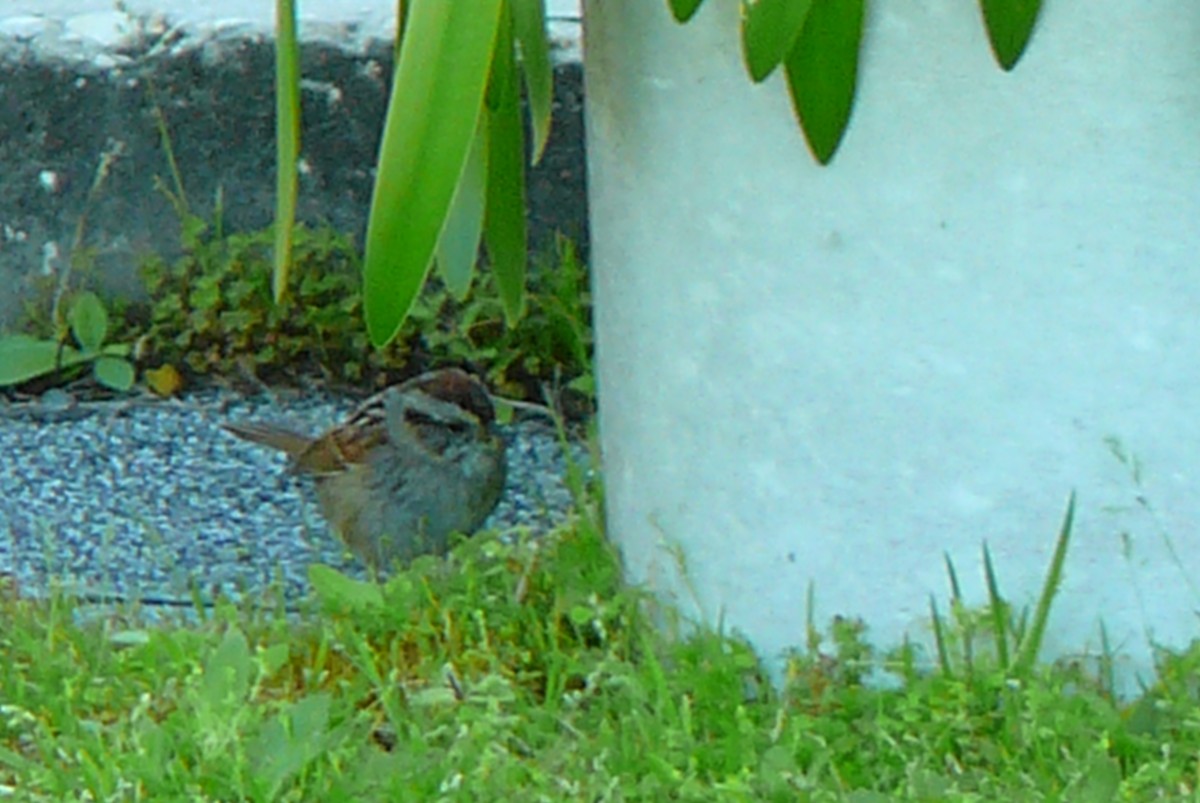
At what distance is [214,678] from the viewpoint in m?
2.65

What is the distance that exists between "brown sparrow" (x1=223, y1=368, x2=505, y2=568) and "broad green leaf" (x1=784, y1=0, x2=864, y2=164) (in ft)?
3.53

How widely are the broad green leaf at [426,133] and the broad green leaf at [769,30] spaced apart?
322 mm

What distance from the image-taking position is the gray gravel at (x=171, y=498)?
135 inches

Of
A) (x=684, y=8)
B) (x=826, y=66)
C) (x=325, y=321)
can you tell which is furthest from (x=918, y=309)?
(x=325, y=321)

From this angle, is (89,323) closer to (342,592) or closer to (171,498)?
(171,498)

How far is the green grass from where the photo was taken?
8.04ft

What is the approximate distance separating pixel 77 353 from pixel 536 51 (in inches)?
72.3

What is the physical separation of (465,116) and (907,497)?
2.40 ft

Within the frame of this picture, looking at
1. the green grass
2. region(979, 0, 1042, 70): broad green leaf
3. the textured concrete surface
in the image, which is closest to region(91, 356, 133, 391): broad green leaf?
the textured concrete surface

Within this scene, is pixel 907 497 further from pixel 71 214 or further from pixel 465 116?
pixel 71 214

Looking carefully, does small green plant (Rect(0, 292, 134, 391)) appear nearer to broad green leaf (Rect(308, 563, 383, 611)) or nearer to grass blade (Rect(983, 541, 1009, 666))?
broad green leaf (Rect(308, 563, 383, 611))

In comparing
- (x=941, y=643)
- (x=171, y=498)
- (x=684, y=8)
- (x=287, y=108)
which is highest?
(x=684, y=8)

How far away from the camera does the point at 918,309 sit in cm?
254

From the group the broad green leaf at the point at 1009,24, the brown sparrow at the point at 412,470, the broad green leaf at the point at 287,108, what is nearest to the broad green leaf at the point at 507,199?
the broad green leaf at the point at 287,108
